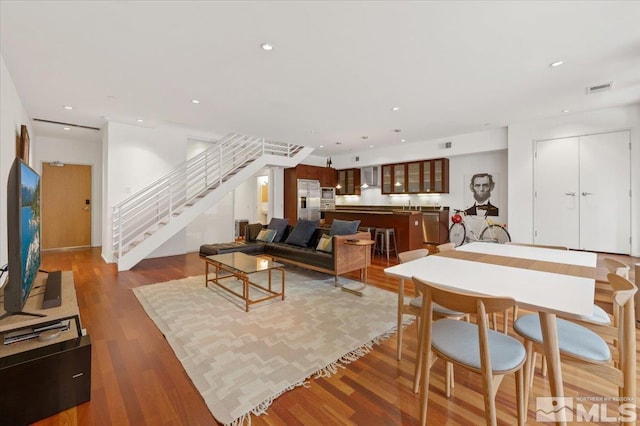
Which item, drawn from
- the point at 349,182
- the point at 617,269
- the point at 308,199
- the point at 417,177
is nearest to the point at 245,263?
the point at 617,269

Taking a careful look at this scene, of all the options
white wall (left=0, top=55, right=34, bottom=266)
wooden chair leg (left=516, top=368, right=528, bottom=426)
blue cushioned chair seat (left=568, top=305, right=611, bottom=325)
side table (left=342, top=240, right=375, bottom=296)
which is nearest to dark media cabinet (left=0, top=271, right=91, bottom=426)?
white wall (left=0, top=55, right=34, bottom=266)

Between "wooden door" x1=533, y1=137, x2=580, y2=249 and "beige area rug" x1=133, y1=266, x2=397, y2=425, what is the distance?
14.9 feet

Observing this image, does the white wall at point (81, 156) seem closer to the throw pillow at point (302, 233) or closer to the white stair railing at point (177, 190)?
the white stair railing at point (177, 190)

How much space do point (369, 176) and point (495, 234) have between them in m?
4.17

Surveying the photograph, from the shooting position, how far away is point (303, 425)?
5.17ft

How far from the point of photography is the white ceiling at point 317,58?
8.07 ft

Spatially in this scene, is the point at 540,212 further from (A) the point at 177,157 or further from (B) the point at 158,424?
(A) the point at 177,157

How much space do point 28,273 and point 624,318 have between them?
343cm

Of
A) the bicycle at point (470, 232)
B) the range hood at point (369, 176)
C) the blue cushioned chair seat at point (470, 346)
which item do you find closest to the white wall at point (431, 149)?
the range hood at point (369, 176)

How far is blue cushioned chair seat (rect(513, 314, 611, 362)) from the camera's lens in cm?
143

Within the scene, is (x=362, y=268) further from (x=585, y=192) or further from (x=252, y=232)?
(x=585, y=192)

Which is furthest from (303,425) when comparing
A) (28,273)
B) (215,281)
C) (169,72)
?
(169,72)

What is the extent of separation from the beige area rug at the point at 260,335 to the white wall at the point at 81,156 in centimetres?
502

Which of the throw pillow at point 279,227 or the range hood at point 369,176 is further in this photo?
the range hood at point 369,176
